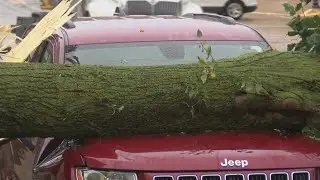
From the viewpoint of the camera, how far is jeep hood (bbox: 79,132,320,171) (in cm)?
385

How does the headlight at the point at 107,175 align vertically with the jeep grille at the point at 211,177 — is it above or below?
above

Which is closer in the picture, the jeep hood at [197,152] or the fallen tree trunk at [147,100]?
the jeep hood at [197,152]

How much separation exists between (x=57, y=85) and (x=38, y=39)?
94cm

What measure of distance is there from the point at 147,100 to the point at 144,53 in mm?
1174

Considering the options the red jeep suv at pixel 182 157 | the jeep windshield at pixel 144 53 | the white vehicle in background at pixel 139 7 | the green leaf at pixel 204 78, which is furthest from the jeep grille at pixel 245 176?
the white vehicle in background at pixel 139 7

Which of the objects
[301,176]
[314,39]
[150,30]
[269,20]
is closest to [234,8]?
[269,20]

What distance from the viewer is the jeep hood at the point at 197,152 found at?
385cm

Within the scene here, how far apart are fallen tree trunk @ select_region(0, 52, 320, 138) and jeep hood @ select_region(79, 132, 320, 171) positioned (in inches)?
4.0

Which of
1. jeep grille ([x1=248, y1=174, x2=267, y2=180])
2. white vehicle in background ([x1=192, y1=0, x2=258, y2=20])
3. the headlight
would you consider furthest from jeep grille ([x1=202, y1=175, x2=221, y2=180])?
white vehicle in background ([x1=192, y1=0, x2=258, y2=20])

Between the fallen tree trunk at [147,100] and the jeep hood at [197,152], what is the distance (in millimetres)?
102

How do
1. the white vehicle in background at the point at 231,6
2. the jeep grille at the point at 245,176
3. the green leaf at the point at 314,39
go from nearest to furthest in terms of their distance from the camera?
the jeep grille at the point at 245,176
the green leaf at the point at 314,39
the white vehicle in background at the point at 231,6

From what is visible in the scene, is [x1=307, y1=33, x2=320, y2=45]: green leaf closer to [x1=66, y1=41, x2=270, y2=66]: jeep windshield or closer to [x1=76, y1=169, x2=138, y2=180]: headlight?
[x1=66, y1=41, x2=270, y2=66]: jeep windshield

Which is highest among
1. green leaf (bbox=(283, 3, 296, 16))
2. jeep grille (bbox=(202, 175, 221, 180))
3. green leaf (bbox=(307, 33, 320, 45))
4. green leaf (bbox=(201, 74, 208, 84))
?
green leaf (bbox=(283, 3, 296, 16))

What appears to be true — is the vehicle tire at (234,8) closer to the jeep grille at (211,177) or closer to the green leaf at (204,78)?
the green leaf at (204,78)
